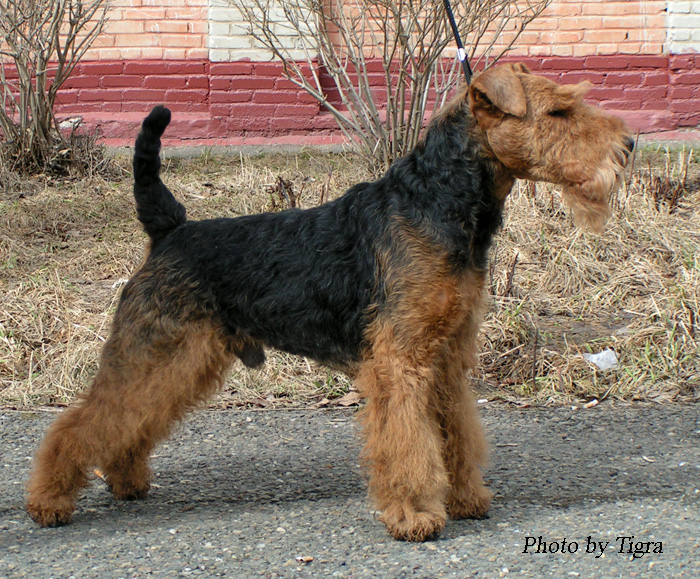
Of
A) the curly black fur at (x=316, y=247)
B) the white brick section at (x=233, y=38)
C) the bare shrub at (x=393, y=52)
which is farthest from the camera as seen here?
the white brick section at (x=233, y=38)

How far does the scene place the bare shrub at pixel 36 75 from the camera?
287 inches

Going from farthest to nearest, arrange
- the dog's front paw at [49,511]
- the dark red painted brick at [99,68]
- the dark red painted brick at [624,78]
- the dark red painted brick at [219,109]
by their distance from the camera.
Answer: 1. the dark red painted brick at [624,78]
2. the dark red painted brick at [219,109]
3. the dark red painted brick at [99,68]
4. the dog's front paw at [49,511]

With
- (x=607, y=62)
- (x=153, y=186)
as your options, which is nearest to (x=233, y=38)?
(x=607, y=62)

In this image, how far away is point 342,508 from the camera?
3.66 meters

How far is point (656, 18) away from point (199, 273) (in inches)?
310

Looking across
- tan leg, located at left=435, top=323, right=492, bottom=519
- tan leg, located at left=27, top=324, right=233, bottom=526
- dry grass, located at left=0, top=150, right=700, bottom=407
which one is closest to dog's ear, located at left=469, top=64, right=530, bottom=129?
tan leg, located at left=435, top=323, right=492, bottom=519

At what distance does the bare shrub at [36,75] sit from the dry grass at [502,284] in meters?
0.32

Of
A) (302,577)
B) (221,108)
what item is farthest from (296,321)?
(221,108)

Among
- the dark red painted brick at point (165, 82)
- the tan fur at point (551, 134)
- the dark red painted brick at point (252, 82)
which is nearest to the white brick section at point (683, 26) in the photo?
the dark red painted brick at point (252, 82)

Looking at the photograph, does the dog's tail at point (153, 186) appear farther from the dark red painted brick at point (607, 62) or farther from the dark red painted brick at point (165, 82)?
the dark red painted brick at point (607, 62)

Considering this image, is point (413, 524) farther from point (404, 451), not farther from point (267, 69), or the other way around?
point (267, 69)

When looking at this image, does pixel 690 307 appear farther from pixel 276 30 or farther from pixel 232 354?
pixel 276 30

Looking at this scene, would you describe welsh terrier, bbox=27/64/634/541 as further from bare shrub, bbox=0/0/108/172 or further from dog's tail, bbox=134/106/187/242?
bare shrub, bbox=0/0/108/172

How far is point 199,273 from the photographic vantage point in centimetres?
355
